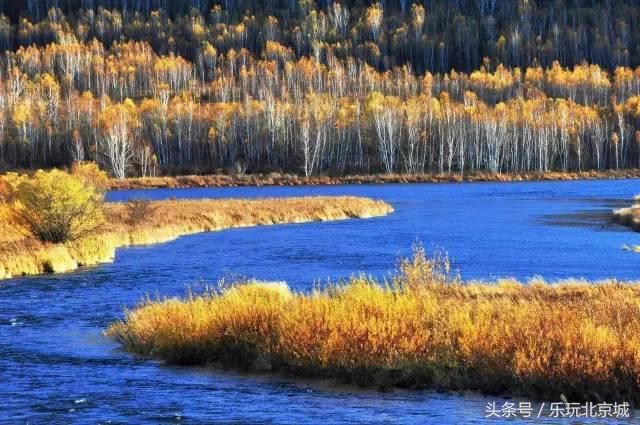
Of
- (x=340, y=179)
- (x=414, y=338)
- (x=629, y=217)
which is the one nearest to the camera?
(x=414, y=338)

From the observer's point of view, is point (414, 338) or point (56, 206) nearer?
point (414, 338)

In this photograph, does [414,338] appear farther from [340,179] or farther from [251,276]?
[340,179]

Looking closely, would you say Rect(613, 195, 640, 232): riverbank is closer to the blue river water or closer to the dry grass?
the blue river water

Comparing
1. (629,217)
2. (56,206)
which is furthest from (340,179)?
(56,206)

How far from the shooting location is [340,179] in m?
132

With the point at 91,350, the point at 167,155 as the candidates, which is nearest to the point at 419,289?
the point at 91,350

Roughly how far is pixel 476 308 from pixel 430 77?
168 metres

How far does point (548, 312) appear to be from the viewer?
19000 mm

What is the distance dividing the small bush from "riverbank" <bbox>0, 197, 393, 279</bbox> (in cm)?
69

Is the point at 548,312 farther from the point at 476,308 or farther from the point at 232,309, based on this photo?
the point at 232,309

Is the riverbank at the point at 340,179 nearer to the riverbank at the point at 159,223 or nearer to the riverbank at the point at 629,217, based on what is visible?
the riverbank at the point at 159,223

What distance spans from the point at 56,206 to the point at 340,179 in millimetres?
93976

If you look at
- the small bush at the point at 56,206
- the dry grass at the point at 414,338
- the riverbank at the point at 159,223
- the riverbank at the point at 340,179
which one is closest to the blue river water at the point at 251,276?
the dry grass at the point at 414,338

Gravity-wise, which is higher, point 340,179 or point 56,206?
point 56,206
